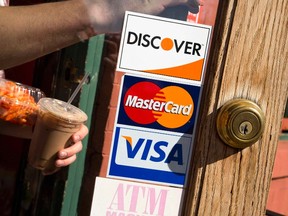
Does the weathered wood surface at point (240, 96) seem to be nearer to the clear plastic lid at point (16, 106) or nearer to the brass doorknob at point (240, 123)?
the brass doorknob at point (240, 123)

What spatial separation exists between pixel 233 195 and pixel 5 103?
754 mm

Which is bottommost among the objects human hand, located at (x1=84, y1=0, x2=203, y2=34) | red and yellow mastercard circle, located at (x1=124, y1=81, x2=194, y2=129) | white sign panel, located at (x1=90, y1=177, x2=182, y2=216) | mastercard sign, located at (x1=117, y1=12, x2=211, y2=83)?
white sign panel, located at (x1=90, y1=177, x2=182, y2=216)

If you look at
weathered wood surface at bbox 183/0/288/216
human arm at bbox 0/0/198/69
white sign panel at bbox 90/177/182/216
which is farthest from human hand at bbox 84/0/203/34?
white sign panel at bbox 90/177/182/216

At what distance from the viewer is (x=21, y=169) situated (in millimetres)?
3520

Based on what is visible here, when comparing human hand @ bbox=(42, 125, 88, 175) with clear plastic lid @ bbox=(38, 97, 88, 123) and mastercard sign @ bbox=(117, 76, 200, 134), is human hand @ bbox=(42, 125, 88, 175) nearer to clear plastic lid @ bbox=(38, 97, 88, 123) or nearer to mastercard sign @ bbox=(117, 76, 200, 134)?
clear plastic lid @ bbox=(38, 97, 88, 123)

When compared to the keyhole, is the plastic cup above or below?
below

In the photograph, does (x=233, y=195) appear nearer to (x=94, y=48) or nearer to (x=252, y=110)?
(x=252, y=110)

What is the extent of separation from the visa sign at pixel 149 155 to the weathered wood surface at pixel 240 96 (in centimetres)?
4

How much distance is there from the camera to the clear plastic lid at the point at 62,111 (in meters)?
2.04

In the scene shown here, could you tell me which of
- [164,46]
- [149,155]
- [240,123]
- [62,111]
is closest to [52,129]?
[62,111]

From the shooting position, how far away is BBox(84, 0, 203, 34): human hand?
196cm

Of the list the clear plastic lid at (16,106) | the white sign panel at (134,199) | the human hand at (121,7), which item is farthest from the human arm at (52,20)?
the white sign panel at (134,199)

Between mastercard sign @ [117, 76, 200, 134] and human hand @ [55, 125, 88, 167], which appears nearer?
mastercard sign @ [117, 76, 200, 134]

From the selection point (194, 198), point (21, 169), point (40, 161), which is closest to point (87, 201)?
point (40, 161)
